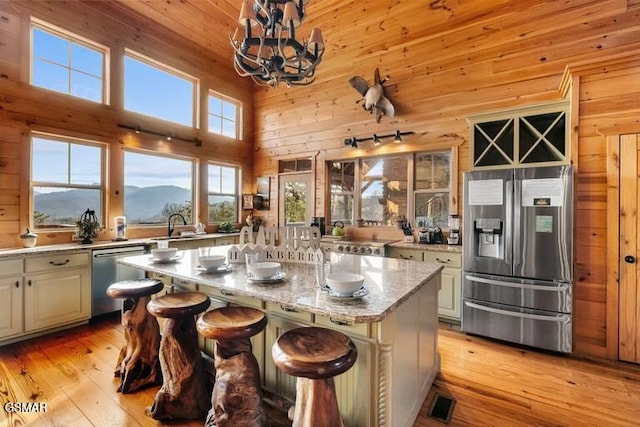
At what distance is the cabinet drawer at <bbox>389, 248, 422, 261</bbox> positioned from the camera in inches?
150

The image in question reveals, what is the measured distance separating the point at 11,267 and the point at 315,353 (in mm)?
3522

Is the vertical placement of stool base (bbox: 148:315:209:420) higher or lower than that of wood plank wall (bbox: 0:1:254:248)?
lower

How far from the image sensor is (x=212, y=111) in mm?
5777

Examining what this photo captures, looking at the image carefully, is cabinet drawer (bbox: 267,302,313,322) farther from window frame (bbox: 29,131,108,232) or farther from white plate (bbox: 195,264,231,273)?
window frame (bbox: 29,131,108,232)

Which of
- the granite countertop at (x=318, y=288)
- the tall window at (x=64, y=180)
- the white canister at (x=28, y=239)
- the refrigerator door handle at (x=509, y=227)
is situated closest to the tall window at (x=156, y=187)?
the tall window at (x=64, y=180)

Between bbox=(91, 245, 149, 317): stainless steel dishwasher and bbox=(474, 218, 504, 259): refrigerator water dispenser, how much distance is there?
405 centimetres

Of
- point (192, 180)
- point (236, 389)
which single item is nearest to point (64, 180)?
point (192, 180)

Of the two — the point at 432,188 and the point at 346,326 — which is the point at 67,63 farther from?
the point at 432,188

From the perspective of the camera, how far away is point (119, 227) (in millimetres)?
4227

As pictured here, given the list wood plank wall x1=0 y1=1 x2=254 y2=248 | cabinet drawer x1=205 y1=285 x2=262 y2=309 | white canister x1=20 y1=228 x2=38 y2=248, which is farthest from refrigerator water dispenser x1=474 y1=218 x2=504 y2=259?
white canister x1=20 y1=228 x2=38 y2=248

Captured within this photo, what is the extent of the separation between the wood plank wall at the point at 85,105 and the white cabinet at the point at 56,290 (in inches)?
27.4

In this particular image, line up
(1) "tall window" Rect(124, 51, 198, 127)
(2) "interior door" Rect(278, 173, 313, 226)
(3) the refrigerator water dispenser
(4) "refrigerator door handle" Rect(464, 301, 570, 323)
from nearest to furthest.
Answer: (4) "refrigerator door handle" Rect(464, 301, 570, 323), (3) the refrigerator water dispenser, (1) "tall window" Rect(124, 51, 198, 127), (2) "interior door" Rect(278, 173, 313, 226)

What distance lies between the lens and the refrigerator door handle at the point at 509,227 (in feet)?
10.2

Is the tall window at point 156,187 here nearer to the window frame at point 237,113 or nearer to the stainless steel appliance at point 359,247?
the window frame at point 237,113
